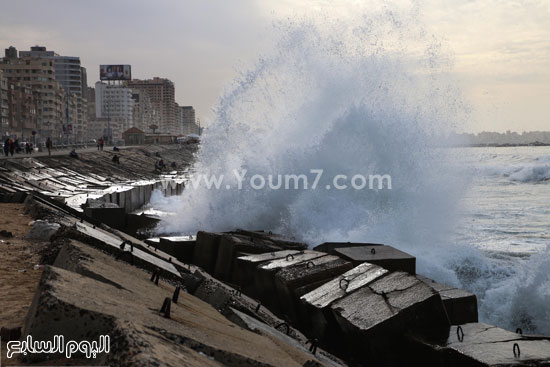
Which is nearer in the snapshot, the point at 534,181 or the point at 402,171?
the point at 402,171

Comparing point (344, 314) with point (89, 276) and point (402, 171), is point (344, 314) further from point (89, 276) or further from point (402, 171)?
point (402, 171)

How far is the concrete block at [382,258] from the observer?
21.5ft

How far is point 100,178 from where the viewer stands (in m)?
31.5

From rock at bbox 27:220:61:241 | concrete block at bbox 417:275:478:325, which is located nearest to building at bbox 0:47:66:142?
rock at bbox 27:220:61:241

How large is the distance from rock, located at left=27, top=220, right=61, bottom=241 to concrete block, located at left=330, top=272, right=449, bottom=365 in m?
3.85

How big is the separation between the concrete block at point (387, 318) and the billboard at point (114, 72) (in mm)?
125477

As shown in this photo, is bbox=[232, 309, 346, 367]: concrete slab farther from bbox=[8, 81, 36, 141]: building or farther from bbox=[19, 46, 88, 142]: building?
bbox=[19, 46, 88, 142]: building

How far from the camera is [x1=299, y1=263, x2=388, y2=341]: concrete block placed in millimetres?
5270

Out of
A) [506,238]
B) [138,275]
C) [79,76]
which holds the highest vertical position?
[79,76]

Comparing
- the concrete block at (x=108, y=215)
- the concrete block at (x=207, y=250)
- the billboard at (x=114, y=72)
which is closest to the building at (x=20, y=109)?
the billboard at (x=114, y=72)

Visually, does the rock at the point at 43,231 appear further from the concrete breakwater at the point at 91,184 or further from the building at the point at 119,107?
the building at the point at 119,107

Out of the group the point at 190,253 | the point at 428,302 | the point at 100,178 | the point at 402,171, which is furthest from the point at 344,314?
the point at 100,178

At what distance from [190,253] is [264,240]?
1.31m

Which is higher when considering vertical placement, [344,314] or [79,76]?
[79,76]
